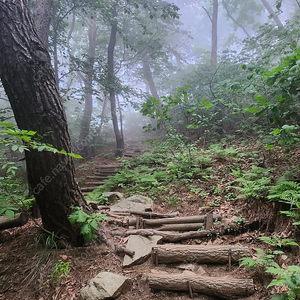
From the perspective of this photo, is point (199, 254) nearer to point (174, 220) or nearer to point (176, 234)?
point (176, 234)

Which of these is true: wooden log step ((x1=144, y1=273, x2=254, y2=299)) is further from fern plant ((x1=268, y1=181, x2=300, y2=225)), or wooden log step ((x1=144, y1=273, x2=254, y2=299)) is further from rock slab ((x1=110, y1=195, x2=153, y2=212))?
rock slab ((x1=110, y1=195, x2=153, y2=212))

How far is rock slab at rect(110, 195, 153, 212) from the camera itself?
15.5ft

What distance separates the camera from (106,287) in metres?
2.25

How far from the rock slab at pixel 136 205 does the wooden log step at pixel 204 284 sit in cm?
227

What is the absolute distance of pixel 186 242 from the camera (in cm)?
324

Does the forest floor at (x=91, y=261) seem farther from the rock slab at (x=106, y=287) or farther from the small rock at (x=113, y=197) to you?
the small rock at (x=113, y=197)

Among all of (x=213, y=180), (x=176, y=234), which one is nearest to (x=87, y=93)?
(x=213, y=180)

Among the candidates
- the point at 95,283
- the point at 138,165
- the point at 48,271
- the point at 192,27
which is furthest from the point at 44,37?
the point at 192,27

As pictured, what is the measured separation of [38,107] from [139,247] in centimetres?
260

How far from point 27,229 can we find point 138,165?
5.25 metres

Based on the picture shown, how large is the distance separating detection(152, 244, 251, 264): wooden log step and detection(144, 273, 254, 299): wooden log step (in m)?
0.30

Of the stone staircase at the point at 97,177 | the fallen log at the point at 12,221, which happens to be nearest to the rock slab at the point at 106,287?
the fallen log at the point at 12,221

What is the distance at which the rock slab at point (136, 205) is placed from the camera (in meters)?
4.71

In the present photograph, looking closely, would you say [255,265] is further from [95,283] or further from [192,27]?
[192,27]
